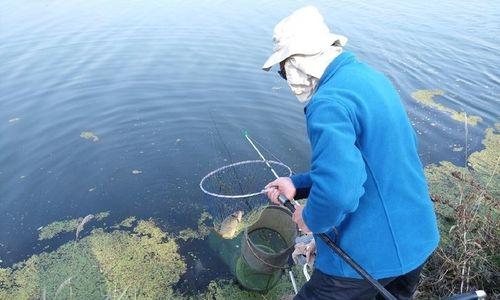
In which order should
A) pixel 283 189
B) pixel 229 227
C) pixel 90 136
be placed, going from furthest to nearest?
1. pixel 90 136
2. pixel 229 227
3. pixel 283 189

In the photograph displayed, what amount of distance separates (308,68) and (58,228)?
3.87 meters

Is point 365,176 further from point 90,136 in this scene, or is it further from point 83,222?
point 90,136

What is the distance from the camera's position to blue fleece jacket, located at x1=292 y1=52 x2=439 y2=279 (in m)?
1.74

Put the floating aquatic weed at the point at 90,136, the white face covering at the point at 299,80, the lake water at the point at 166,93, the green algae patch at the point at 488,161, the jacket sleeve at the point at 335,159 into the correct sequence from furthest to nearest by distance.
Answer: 1. the floating aquatic weed at the point at 90,136
2. the green algae patch at the point at 488,161
3. the lake water at the point at 166,93
4. the white face covering at the point at 299,80
5. the jacket sleeve at the point at 335,159

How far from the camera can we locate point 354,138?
1.74m

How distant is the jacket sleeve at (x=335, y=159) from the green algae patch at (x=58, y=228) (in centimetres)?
370

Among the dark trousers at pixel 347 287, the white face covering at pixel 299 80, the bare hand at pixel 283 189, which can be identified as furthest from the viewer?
the bare hand at pixel 283 189

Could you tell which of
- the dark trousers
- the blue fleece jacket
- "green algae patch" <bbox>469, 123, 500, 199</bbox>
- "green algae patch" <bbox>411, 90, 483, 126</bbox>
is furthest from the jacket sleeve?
"green algae patch" <bbox>411, 90, 483, 126</bbox>

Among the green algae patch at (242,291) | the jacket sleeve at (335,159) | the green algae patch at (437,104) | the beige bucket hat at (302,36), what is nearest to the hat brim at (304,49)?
the beige bucket hat at (302,36)

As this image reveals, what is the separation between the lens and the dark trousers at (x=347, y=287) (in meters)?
2.15

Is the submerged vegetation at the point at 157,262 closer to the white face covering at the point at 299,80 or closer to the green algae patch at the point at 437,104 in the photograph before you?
the white face covering at the point at 299,80

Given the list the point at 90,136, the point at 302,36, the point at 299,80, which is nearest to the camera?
the point at 302,36

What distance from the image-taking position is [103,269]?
13.6 ft

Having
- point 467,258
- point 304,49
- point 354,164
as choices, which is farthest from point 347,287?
point 467,258
